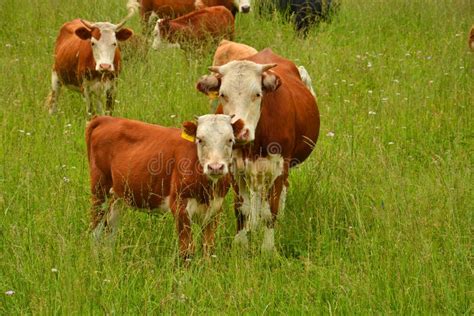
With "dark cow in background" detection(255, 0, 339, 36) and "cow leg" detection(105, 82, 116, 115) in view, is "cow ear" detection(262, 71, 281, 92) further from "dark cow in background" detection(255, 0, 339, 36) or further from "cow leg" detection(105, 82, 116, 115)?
"dark cow in background" detection(255, 0, 339, 36)

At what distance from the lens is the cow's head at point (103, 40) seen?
9.71 m

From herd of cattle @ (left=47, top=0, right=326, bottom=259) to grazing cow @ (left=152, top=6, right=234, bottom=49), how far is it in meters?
4.37

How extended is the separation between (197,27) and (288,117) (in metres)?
5.77

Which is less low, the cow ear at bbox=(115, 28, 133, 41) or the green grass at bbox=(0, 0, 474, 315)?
the cow ear at bbox=(115, 28, 133, 41)

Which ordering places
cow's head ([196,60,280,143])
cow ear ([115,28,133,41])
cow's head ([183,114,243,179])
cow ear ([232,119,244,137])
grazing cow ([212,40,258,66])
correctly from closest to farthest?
cow's head ([183,114,243,179]), cow ear ([232,119,244,137]), cow's head ([196,60,280,143]), grazing cow ([212,40,258,66]), cow ear ([115,28,133,41])

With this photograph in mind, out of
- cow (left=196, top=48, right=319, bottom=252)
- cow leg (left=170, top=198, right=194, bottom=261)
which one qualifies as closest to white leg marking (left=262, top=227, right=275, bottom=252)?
cow (left=196, top=48, right=319, bottom=252)

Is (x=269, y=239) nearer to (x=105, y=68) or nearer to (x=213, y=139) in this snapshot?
(x=213, y=139)

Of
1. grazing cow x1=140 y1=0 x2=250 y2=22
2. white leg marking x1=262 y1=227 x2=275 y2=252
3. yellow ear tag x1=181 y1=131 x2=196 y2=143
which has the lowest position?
white leg marking x1=262 y1=227 x2=275 y2=252

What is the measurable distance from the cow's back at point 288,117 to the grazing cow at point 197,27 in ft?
14.2

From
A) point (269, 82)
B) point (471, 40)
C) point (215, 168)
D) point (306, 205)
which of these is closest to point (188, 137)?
point (215, 168)

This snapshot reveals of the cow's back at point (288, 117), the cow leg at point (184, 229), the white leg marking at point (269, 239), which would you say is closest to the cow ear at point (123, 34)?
the cow's back at point (288, 117)

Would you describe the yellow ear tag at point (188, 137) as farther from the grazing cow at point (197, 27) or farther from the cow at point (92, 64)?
the grazing cow at point (197, 27)

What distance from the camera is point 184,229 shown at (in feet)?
19.6

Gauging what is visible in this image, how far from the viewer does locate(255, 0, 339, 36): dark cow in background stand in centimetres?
1335
